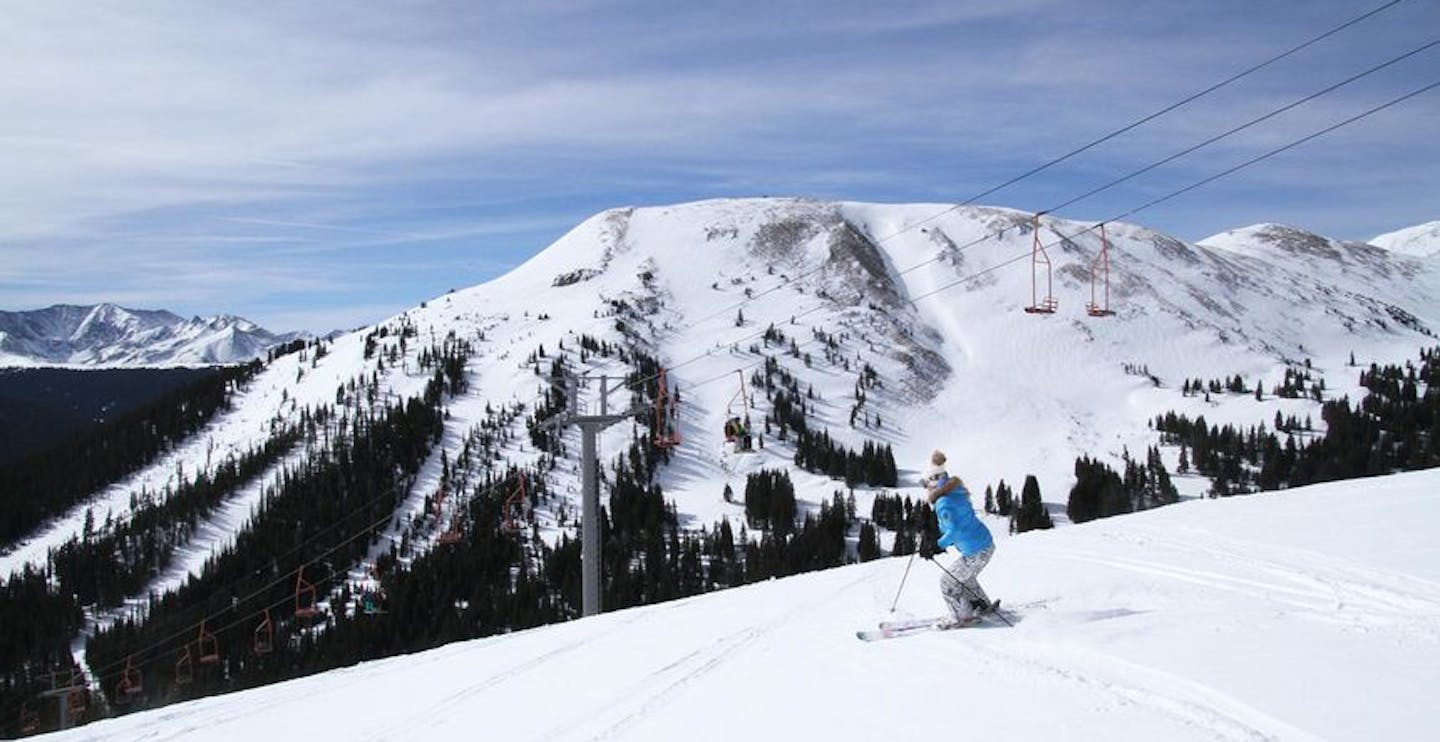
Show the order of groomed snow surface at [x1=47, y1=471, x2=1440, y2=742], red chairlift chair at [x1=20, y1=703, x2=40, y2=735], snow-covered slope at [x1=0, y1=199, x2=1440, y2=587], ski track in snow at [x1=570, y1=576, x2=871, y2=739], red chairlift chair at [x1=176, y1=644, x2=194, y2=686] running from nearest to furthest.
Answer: groomed snow surface at [x1=47, y1=471, x2=1440, y2=742] → ski track in snow at [x1=570, y1=576, x2=871, y2=739] → red chairlift chair at [x1=20, y1=703, x2=40, y2=735] → red chairlift chair at [x1=176, y1=644, x2=194, y2=686] → snow-covered slope at [x1=0, y1=199, x2=1440, y2=587]

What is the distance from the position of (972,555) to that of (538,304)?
190 metres

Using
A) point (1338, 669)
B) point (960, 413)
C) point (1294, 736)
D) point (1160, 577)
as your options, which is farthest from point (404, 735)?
point (960, 413)

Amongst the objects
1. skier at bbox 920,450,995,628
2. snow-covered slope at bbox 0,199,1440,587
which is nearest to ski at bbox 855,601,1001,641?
skier at bbox 920,450,995,628

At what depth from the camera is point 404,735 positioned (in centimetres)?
1051

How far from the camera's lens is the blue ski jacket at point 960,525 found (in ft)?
40.9

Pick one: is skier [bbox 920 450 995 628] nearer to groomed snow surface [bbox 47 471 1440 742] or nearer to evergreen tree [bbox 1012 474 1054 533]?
groomed snow surface [bbox 47 471 1440 742]

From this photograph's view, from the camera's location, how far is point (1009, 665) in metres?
10.1

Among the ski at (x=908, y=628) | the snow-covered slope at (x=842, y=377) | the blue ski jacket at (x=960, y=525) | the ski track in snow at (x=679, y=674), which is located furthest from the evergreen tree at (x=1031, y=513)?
the blue ski jacket at (x=960, y=525)

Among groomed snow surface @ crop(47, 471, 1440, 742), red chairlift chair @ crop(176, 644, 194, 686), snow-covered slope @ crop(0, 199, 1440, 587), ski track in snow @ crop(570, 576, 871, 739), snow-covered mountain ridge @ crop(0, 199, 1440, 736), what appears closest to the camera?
groomed snow surface @ crop(47, 471, 1440, 742)

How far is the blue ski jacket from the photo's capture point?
40.9 ft

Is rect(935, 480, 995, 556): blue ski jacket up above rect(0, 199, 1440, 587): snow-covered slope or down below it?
below

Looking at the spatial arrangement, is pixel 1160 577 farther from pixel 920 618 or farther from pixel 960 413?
pixel 960 413

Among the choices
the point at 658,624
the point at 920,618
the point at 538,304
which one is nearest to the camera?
the point at 920,618

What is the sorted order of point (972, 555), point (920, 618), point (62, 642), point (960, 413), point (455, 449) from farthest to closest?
point (960, 413) → point (455, 449) → point (62, 642) → point (920, 618) → point (972, 555)
